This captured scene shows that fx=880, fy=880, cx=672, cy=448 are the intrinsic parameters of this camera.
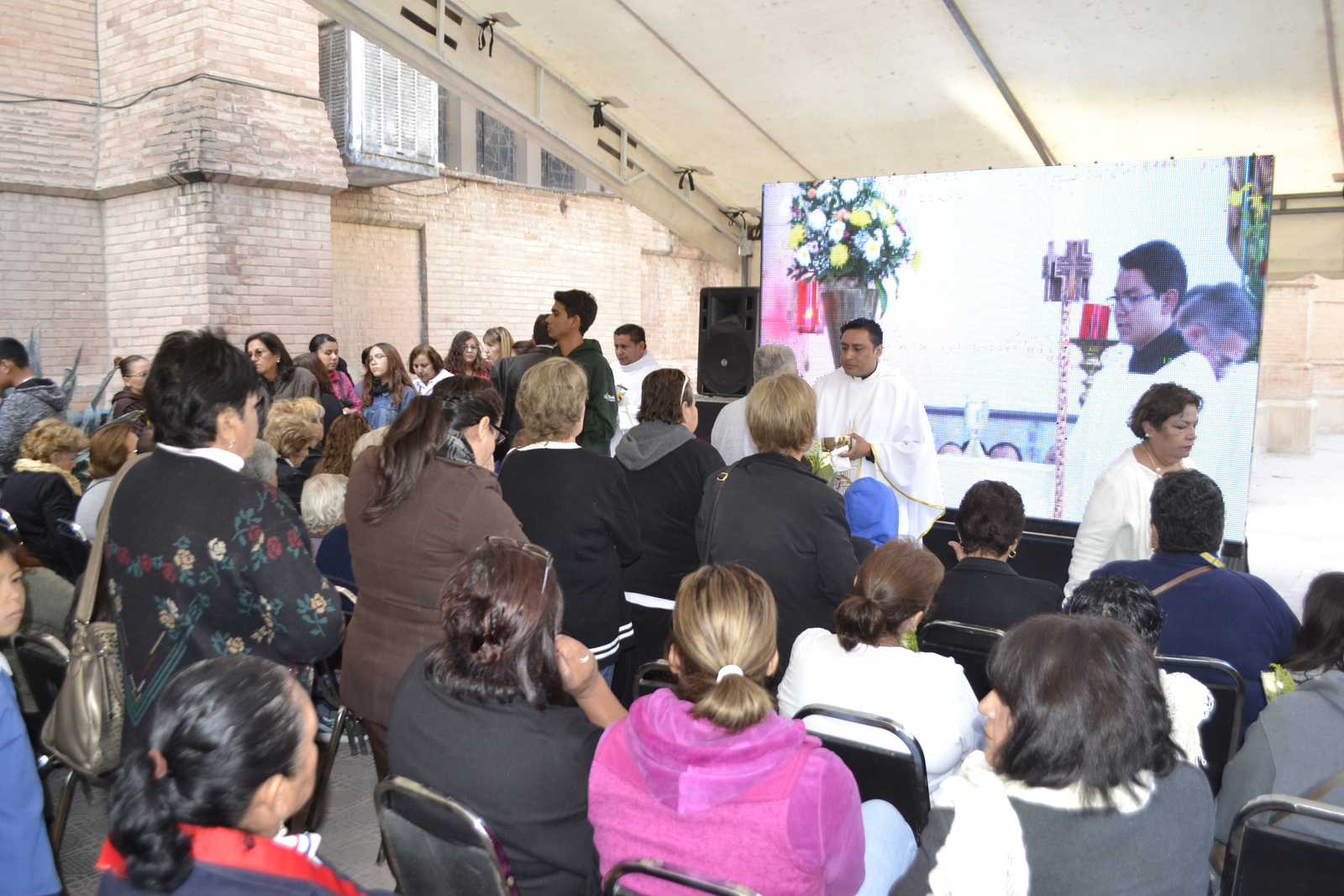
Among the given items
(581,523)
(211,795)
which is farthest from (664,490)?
(211,795)

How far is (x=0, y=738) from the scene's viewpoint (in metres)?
1.62

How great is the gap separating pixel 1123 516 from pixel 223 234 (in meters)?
7.09

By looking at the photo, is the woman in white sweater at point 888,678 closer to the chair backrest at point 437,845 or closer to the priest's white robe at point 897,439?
the chair backrest at point 437,845

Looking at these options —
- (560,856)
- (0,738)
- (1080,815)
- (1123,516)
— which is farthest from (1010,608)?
(0,738)

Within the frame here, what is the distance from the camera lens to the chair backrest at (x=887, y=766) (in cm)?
174

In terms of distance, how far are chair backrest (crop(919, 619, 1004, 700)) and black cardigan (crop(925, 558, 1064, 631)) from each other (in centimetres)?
6

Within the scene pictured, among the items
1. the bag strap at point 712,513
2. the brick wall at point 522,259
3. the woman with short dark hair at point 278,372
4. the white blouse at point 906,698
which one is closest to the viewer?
the white blouse at point 906,698

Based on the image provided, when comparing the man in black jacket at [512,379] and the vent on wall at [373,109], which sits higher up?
the vent on wall at [373,109]

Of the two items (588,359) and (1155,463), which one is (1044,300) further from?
(588,359)

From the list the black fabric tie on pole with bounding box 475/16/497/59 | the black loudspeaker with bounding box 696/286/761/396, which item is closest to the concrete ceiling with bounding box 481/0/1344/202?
the black fabric tie on pole with bounding box 475/16/497/59

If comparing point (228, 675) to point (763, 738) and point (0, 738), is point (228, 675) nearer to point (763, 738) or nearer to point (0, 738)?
point (763, 738)

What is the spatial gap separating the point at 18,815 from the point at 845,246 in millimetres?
5174

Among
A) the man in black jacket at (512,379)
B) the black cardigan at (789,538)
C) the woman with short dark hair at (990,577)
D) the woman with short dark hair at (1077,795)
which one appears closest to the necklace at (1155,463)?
the woman with short dark hair at (990,577)

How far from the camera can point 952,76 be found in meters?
4.93
